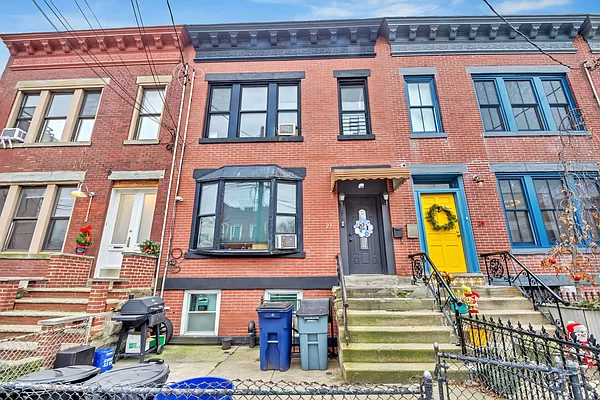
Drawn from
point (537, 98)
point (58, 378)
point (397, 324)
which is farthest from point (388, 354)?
point (537, 98)

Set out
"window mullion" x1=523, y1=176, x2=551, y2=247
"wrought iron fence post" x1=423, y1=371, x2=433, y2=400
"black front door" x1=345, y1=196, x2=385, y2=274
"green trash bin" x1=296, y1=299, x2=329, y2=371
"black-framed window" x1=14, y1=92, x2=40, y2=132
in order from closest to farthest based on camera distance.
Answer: "wrought iron fence post" x1=423, y1=371, x2=433, y2=400, "green trash bin" x1=296, y1=299, x2=329, y2=371, "black front door" x1=345, y1=196, x2=385, y2=274, "window mullion" x1=523, y1=176, x2=551, y2=247, "black-framed window" x1=14, y1=92, x2=40, y2=132

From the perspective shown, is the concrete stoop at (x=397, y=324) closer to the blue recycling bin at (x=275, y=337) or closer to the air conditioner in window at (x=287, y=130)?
the blue recycling bin at (x=275, y=337)

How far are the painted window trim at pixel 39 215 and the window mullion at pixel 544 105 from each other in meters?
14.0

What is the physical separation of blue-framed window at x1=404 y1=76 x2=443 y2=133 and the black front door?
2851 mm

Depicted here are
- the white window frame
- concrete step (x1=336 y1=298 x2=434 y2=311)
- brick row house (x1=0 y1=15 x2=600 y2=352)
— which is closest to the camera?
concrete step (x1=336 y1=298 x2=434 y2=311)

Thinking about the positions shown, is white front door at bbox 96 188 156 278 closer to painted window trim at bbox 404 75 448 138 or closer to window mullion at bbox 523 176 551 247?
painted window trim at bbox 404 75 448 138

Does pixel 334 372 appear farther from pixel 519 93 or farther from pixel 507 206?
pixel 519 93

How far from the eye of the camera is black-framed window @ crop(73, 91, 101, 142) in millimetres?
8578

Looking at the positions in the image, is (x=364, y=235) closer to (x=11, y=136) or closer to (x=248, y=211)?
(x=248, y=211)

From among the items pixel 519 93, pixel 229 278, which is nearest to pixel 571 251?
pixel 519 93

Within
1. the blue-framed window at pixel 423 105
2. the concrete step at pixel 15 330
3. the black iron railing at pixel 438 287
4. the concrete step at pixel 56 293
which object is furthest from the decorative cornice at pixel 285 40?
the concrete step at pixel 15 330

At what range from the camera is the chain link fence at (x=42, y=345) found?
4053 mm

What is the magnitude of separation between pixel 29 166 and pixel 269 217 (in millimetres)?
7406

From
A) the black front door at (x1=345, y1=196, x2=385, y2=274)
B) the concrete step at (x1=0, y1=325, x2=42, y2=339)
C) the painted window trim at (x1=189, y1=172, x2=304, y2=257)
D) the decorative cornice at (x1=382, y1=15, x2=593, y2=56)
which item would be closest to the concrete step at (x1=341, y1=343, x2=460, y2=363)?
the black front door at (x1=345, y1=196, x2=385, y2=274)
